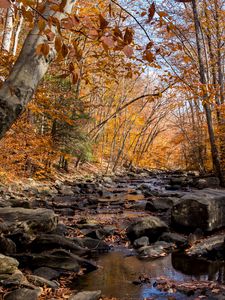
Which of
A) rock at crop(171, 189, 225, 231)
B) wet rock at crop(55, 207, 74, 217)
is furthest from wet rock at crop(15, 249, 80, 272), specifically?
wet rock at crop(55, 207, 74, 217)

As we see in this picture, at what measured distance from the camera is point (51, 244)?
18.5 ft

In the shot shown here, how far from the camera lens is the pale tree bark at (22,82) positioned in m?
2.03

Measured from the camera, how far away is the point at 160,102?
3338 centimetres

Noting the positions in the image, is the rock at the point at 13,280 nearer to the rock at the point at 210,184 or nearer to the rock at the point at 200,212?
the rock at the point at 200,212

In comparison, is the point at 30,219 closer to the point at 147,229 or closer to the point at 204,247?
the point at 147,229

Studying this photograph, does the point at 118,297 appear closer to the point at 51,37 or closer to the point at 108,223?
the point at 51,37

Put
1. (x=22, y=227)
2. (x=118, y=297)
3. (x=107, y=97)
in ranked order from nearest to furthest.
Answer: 1. (x=118, y=297)
2. (x=22, y=227)
3. (x=107, y=97)

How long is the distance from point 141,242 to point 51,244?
178 cm

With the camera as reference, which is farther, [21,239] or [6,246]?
[21,239]

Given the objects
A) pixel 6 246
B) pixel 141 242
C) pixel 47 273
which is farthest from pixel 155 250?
pixel 6 246

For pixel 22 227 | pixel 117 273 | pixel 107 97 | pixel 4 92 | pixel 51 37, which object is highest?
pixel 107 97

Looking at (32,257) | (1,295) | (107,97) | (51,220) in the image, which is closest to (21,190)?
(51,220)

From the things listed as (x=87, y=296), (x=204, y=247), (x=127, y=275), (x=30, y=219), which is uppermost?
(x=30, y=219)

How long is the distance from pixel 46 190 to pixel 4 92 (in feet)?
39.5
